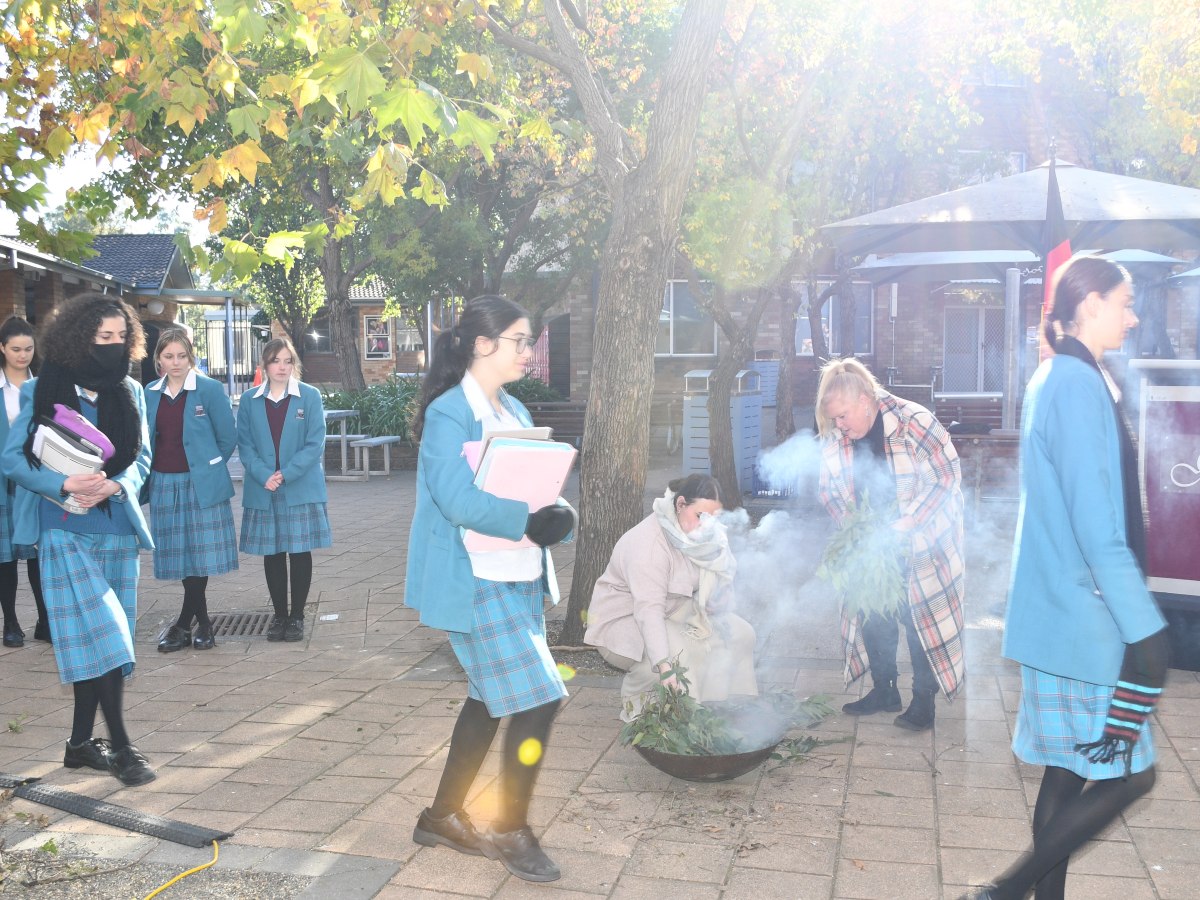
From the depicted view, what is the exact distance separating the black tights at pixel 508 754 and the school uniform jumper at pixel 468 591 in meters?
0.09

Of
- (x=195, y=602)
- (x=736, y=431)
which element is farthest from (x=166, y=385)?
(x=736, y=431)

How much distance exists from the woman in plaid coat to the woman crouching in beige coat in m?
0.70

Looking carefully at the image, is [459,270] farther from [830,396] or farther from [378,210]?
[830,396]

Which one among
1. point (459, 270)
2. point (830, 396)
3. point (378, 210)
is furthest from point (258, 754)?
point (459, 270)

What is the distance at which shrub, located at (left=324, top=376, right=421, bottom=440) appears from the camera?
719 inches

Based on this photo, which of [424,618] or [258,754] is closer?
[424,618]

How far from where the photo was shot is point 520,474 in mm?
3463

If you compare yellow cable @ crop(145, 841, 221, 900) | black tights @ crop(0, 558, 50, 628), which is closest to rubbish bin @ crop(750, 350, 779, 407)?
black tights @ crop(0, 558, 50, 628)

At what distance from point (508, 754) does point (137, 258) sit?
31203mm

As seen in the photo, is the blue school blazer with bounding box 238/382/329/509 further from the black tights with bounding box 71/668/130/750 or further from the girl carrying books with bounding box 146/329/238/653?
the black tights with bounding box 71/668/130/750

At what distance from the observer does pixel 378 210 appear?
1825 centimetres

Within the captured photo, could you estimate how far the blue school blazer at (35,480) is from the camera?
445 cm

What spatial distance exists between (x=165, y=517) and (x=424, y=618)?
3.89m

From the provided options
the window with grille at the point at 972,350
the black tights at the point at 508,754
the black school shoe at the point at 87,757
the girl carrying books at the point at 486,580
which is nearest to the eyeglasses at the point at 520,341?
the girl carrying books at the point at 486,580
